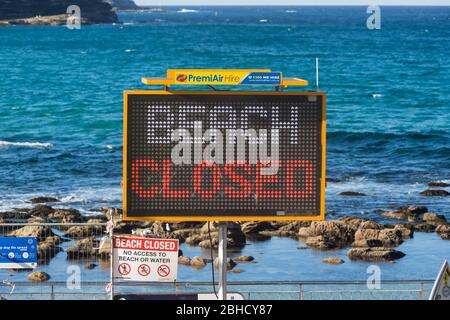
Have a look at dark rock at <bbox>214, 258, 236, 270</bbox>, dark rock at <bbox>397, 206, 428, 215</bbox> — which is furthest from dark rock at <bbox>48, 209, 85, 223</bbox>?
dark rock at <bbox>397, 206, 428, 215</bbox>

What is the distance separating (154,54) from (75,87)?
40489mm

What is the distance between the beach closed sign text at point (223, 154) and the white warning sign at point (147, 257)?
450 mm

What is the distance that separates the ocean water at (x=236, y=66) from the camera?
174ft

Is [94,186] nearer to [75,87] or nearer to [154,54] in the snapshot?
[75,87]

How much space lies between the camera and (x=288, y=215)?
A: 1797 centimetres

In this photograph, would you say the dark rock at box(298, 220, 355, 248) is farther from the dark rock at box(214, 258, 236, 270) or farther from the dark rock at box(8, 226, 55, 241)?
the dark rock at box(8, 226, 55, 241)

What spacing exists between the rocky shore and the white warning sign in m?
14.0

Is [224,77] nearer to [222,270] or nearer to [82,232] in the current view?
[222,270]

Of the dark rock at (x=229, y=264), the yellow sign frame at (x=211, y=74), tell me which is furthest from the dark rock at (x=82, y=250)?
the yellow sign frame at (x=211, y=74)

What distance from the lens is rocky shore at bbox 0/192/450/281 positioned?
34.2m

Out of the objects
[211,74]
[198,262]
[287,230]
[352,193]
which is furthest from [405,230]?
[211,74]

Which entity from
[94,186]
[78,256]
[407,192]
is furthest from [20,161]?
[78,256]

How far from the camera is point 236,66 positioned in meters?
131

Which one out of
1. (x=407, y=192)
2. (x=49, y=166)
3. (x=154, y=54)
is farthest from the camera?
(x=154, y=54)
